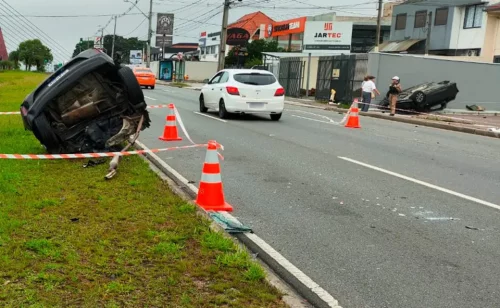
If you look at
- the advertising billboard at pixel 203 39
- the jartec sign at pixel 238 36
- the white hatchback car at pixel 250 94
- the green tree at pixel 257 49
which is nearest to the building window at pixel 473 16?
the jartec sign at pixel 238 36

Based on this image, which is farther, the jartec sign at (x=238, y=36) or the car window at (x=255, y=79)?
the jartec sign at (x=238, y=36)

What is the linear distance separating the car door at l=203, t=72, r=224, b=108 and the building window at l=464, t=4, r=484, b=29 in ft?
96.2

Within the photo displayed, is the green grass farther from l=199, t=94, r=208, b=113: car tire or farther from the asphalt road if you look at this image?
l=199, t=94, r=208, b=113: car tire

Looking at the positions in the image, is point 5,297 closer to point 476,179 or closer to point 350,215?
point 350,215

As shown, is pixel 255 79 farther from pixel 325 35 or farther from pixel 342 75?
pixel 325 35

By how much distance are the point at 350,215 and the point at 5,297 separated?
379cm

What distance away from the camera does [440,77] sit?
25.8 meters

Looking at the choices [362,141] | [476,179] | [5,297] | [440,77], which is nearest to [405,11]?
[440,77]

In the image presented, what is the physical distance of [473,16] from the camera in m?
40.3

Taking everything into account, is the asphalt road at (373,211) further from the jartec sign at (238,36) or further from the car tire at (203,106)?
the jartec sign at (238,36)

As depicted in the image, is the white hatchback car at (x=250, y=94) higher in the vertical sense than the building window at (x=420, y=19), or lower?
lower

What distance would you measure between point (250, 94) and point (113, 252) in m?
11.9

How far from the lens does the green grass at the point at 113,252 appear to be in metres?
3.47

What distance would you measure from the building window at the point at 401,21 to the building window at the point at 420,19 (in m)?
1.75
